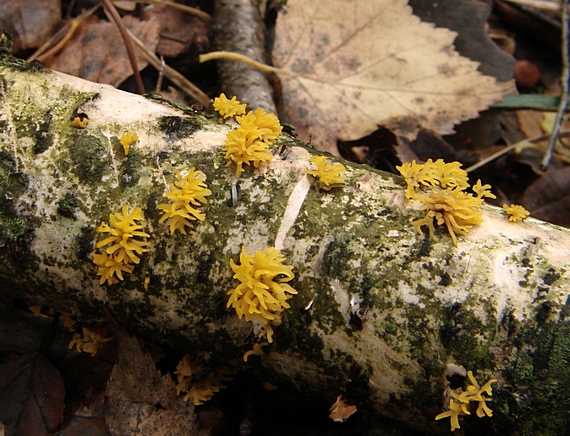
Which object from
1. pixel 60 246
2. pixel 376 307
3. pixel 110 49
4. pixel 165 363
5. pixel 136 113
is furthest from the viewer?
pixel 110 49

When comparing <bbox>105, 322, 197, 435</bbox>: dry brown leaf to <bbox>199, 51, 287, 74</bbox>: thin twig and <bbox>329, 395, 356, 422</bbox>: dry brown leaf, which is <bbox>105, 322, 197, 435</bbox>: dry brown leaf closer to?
<bbox>329, 395, 356, 422</bbox>: dry brown leaf

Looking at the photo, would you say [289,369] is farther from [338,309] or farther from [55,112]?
[55,112]

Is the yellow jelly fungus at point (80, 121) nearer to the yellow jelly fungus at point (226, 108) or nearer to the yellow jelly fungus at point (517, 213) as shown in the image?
the yellow jelly fungus at point (226, 108)

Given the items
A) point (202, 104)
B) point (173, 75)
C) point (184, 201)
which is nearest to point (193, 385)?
point (184, 201)

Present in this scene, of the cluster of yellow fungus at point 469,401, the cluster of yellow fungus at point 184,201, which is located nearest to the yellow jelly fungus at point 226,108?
the cluster of yellow fungus at point 184,201

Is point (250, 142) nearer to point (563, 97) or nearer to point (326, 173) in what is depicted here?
point (326, 173)

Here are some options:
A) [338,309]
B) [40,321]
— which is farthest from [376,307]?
[40,321]
